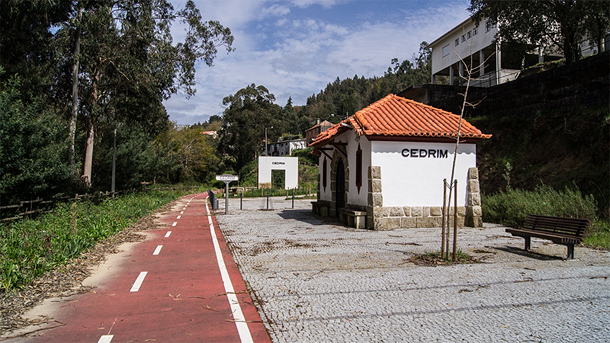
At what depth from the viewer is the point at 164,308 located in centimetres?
588

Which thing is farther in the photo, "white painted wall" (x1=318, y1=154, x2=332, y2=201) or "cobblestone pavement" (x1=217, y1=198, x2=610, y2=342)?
"white painted wall" (x1=318, y1=154, x2=332, y2=201)

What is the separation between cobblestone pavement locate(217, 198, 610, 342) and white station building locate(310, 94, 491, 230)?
139 inches

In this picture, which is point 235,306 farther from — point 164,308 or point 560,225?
point 560,225

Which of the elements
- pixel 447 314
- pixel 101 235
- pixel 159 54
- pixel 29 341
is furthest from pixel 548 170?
pixel 159 54

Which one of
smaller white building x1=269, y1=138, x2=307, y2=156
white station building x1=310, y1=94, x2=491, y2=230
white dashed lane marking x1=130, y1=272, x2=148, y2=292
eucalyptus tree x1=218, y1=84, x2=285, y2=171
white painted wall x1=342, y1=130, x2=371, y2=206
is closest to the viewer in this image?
white dashed lane marking x1=130, y1=272, x2=148, y2=292

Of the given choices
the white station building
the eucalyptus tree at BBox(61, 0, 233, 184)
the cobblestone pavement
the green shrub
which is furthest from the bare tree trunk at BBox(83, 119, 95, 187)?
Answer: the green shrub

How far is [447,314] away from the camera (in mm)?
5371

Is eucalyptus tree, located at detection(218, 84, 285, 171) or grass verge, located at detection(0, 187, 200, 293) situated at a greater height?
eucalyptus tree, located at detection(218, 84, 285, 171)

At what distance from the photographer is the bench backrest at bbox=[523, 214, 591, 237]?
28.4 feet

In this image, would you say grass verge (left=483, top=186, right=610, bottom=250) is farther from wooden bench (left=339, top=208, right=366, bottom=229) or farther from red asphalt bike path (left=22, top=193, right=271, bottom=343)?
red asphalt bike path (left=22, top=193, right=271, bottom=343)

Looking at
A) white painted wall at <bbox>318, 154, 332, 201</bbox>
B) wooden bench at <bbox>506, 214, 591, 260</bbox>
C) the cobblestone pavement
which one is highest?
white painted wall at <bbox>318, 154, 332, 201</bbox>

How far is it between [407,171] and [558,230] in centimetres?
596

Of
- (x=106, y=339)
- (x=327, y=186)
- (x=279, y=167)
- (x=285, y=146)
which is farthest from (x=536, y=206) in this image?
(x=285, y=146)

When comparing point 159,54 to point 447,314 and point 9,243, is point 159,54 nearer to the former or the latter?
point 9,243
